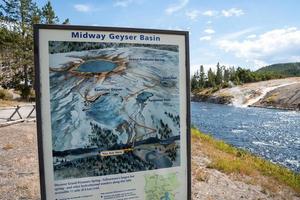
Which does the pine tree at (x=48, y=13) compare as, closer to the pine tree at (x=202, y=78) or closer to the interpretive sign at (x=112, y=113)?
the interpretive sign at (x=112, y=113)

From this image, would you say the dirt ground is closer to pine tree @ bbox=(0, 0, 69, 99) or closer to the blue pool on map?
the blue pool on map

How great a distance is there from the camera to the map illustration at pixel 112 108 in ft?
15.3

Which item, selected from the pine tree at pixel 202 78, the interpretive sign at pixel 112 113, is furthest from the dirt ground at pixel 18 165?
the pine tree at pixel 202 78

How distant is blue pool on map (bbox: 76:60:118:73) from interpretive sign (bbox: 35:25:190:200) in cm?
1

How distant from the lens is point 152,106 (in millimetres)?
5180

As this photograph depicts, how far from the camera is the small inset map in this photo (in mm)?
5211

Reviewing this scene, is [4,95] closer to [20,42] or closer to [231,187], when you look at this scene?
[20,42]

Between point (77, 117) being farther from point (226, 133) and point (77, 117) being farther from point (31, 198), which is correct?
point (226, 133)

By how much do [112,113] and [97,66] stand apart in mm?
665

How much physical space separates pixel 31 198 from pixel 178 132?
172 inches

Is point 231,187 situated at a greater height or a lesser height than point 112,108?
lesser

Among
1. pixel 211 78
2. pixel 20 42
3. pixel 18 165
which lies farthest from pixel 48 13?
pixel 211 78

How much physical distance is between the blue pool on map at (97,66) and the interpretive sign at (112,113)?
13mm

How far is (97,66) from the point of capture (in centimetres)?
483
